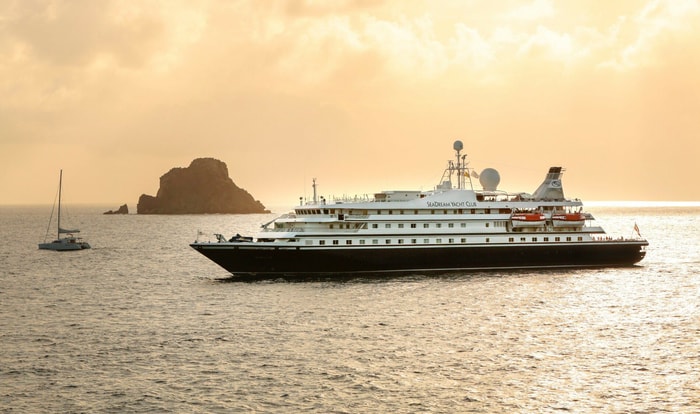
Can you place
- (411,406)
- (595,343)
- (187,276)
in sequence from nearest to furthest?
(411,406) < (595,343) < (187,276)

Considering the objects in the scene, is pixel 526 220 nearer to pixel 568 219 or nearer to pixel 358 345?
pixel 568 219

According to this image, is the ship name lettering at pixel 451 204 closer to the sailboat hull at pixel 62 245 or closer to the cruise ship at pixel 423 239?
the cruise ship at pixel 423 239

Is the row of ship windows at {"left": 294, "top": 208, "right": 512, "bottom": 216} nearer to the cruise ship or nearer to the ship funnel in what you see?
the cruise ship

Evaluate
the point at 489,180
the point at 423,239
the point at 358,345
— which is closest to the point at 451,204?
the point at 423,239

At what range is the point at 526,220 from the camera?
207 feet

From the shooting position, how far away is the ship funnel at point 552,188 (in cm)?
6750

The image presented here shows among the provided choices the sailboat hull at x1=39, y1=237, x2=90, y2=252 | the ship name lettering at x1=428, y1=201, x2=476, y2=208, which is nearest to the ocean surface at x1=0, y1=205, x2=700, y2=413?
the ship name lettering at x1=428, y1=201, x2=476, y2=208

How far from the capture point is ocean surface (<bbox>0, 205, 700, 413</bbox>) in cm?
2594

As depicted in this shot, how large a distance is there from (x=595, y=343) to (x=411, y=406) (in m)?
13.7

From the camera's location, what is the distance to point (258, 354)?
32.3m

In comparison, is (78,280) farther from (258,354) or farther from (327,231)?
(258,354)

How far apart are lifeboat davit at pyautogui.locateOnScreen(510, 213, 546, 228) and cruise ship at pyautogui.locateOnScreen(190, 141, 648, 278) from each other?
0.09m

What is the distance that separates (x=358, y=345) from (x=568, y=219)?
36.8 meters

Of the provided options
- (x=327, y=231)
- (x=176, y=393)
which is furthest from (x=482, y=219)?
(x=176, y=393)
